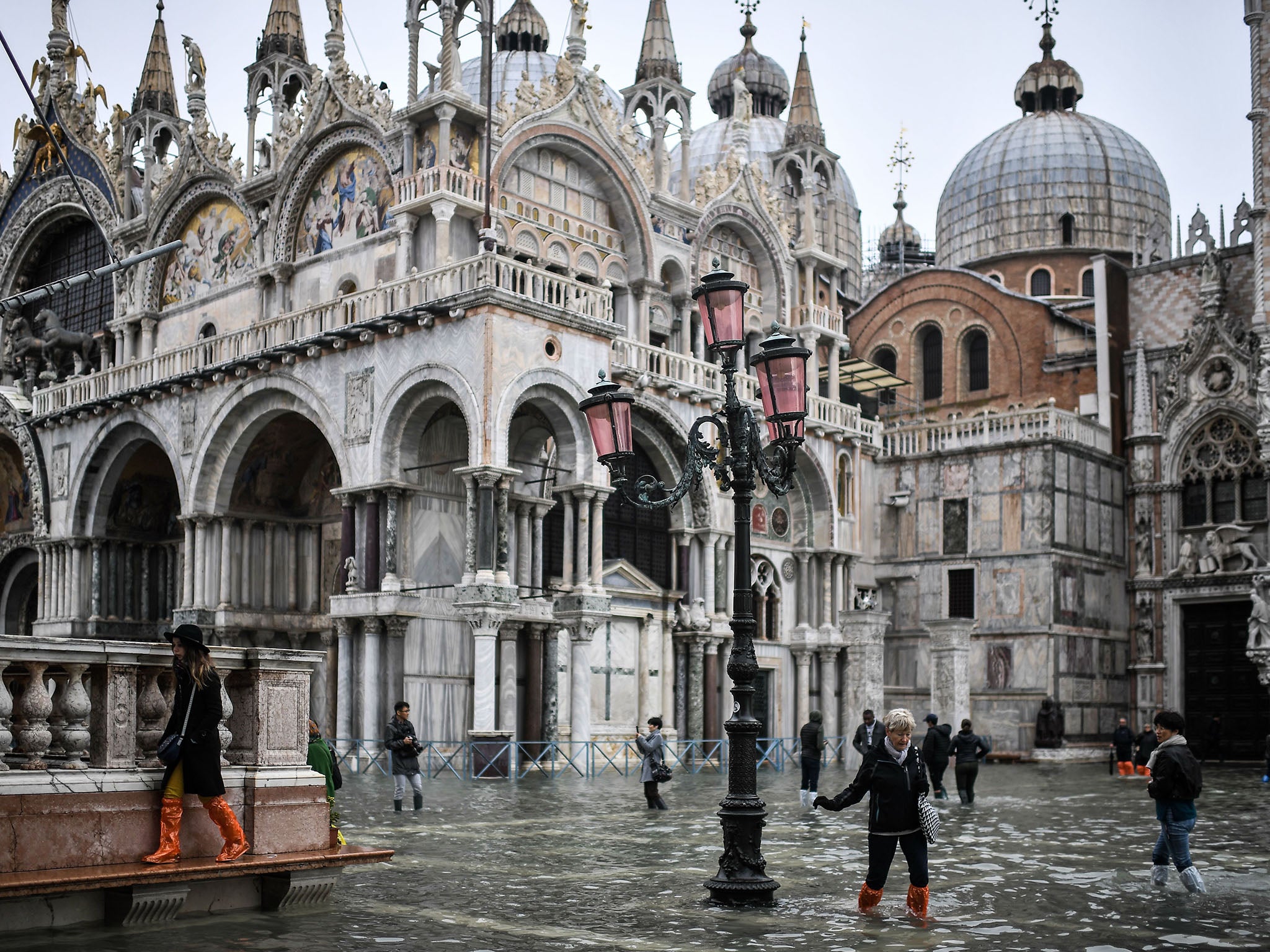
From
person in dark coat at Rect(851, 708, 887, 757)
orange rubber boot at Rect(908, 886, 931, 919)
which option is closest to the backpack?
orange rubber boot at Rect(908, 886, 931, 919)

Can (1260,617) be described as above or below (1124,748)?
above

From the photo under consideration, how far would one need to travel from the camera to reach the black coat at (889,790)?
9.47 meters

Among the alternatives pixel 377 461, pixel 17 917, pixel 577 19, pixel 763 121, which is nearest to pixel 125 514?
pixel 377 461

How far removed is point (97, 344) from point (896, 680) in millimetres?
20784

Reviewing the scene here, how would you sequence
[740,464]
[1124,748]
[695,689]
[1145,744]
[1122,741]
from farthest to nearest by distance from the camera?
[695,689] → [1124,748] → [1122,741] → [1145,744] → [740,464]

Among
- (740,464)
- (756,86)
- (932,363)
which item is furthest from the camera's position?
(756,86)

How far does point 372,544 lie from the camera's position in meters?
25.1

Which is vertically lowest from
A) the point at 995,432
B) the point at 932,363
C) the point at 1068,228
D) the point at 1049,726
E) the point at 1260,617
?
the point at 1049,726

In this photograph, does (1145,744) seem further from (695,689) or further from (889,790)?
(889,790)

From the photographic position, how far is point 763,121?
188 feet

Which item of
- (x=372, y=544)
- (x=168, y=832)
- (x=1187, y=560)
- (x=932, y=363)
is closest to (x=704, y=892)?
(x=168, y=832)

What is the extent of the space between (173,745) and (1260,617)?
1117 inches

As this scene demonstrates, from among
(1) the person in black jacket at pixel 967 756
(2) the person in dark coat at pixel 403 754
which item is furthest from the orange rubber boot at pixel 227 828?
(1) the person in black jacket at pixel 967 756

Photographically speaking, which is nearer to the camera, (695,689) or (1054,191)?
(695,689)
